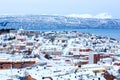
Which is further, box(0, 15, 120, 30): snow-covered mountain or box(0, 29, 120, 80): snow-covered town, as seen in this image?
box(0, 15, 120, 30): snow-covered mountain

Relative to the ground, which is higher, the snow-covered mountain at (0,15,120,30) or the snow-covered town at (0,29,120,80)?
the snow-covered town at (0,29,120,80)

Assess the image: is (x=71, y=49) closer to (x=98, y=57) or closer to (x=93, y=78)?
(x=98, y=57)

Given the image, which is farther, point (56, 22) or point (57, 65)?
point (56, 22)

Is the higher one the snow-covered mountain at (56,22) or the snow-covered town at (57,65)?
the snow-covered town at (57,65)

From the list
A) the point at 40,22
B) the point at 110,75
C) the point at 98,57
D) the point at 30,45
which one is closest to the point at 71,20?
the point at 40,22

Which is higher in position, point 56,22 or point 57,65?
point 57,65

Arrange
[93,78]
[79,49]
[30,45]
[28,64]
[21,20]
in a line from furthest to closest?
1. [21,20]
2. [30,45]
3. [79,49]
4. [28,64]
5. [93,78]

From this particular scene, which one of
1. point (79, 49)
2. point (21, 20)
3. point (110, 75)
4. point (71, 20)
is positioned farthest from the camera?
point (71, 20)

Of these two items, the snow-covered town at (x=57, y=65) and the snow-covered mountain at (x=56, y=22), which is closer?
the snow-covered town at (x=57, y=65)
